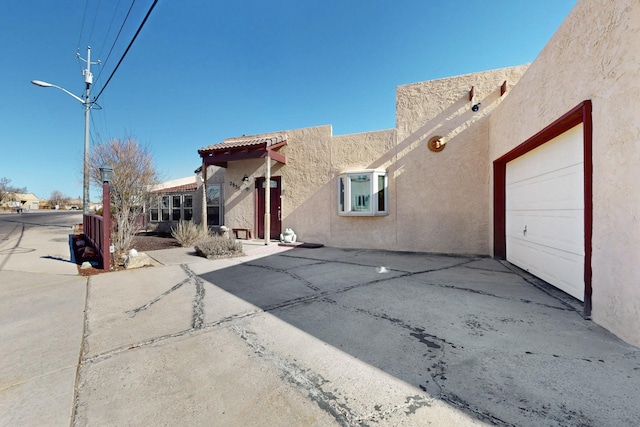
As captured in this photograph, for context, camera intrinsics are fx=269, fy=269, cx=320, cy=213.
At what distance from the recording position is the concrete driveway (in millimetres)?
1835

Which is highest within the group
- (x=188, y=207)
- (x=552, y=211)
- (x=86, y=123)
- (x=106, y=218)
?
(x=86, y=123)

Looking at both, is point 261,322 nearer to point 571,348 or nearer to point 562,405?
point 562,405

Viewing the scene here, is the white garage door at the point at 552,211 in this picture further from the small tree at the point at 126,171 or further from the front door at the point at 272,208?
the small tree at the point at 126,171

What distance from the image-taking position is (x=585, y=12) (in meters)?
3.39

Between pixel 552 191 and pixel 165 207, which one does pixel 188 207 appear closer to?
pixel 165 207

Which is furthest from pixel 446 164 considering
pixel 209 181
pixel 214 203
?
pixel 209 181

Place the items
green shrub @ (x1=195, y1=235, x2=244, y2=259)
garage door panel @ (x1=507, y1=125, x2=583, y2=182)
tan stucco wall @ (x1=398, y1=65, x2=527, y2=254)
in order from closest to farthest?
1. garage door panel @ (x1=507, y1=125, x2=583, y2=182)
2. green shrub @ (x1=195, y1=235, x2=244, y2=259)
3. tan stucco wall @ (x1=398, y1=65, x2=527, y2=254)

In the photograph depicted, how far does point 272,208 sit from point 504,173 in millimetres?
7885

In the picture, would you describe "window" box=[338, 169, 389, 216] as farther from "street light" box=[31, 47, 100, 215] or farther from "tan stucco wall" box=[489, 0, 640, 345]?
"street light" box=[31, 47, 100, 215]

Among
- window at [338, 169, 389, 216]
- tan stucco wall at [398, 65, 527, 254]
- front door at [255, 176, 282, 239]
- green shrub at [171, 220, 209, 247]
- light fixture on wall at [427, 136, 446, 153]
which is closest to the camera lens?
tan stucco wall at [398, 65, 527, 254]

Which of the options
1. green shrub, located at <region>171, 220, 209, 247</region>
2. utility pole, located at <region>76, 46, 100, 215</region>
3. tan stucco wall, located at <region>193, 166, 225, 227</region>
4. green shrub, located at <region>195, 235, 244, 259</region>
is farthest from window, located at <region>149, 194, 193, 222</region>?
green shrub, located at <region>195, 235, 244, 259</region>

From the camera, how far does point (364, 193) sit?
909 centimetres

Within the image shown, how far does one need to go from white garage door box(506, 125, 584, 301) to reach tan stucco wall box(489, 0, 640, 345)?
2.44 ft

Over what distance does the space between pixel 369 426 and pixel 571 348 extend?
2322 millimetres
